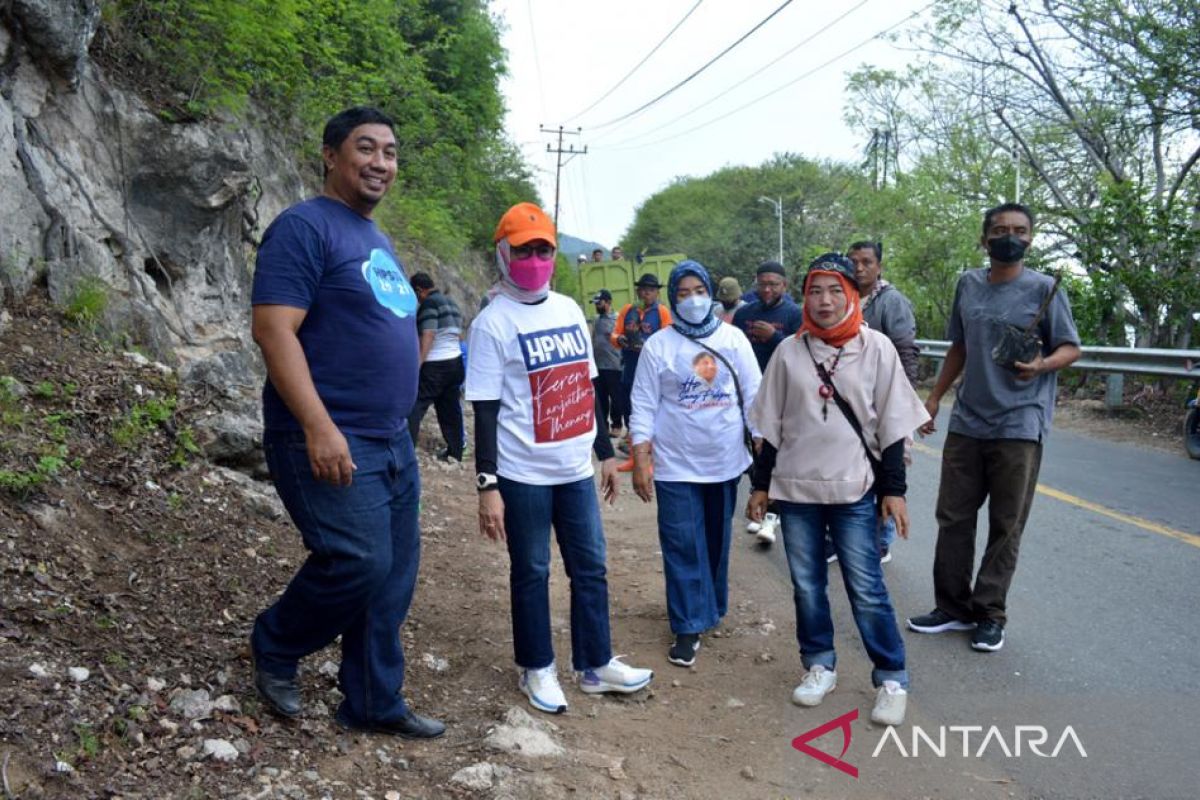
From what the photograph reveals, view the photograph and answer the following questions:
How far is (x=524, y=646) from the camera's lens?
4316mm

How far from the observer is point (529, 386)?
4.25m

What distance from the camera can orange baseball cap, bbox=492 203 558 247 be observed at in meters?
4.21

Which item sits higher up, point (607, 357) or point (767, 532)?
point (607, 357)

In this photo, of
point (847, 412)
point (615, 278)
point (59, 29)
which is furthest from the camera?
point (615, 278)

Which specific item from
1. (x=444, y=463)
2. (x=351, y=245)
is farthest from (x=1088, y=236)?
(x=351, y=245)

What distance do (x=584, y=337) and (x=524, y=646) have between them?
1343 millimetres

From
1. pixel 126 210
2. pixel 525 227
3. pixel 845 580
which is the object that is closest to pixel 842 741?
pixel 845 580

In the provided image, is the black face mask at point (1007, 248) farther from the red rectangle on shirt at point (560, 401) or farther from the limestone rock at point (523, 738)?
the limestone rock at point (523, 738)

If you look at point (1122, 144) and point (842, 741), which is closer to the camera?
point (842, 741)

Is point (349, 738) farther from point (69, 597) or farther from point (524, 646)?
point (69, 597)

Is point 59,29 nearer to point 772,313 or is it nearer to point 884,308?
point 772,313

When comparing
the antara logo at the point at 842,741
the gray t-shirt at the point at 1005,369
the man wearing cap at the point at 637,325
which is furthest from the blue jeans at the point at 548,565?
the man wearing cap at the point at 637,325

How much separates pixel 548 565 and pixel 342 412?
→ 1341 mm

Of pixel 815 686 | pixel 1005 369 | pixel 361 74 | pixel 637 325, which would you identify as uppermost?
pixel 361 74
